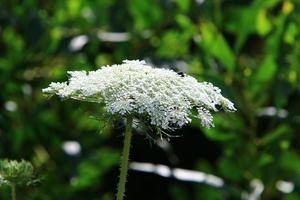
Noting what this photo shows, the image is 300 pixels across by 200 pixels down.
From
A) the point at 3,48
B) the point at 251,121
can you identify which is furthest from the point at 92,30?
the point at 251,121

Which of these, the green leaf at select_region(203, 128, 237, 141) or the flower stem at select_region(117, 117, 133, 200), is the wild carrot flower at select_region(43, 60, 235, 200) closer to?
the flower stem at select_region(117, 117, 133, 200)

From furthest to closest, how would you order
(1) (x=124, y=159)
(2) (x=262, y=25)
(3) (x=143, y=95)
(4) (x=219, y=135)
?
(2) (x=262, y=25) < (4) (x=219, y=135) < (1) (x=124, y=159) < (3) (x=143, y=95)

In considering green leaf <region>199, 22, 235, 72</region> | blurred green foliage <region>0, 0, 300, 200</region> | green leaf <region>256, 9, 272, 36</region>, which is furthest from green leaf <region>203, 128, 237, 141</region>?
green leaf <region>256, 9, 272, 36</region>

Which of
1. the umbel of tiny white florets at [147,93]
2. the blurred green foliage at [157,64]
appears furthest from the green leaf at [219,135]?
the umbel of tiny white florets at [147,93]

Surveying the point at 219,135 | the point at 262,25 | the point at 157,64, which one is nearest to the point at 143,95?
the point at 219,135

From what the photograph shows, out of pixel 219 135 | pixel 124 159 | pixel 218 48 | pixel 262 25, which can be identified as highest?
pixel 262 25

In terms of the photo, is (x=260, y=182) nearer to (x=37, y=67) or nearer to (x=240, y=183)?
(x=240, y=183)

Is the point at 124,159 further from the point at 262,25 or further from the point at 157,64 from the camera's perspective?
the point at 262,25
